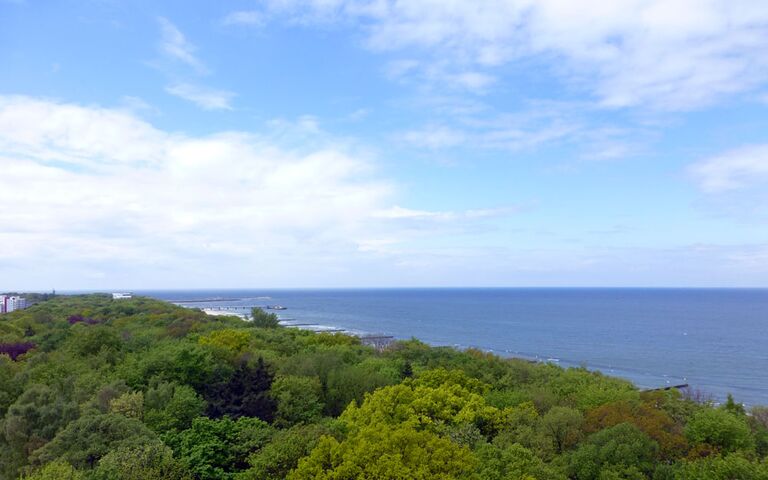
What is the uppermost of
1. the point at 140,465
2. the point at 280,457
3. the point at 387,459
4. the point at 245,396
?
the point at 387,459

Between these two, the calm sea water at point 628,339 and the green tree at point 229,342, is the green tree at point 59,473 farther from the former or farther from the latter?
the calm sea water at point 628,339

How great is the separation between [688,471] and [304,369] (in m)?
23.2

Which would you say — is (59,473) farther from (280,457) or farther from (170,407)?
(280,457)

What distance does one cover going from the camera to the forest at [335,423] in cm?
1861

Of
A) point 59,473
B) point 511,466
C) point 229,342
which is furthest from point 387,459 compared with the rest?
point 229,342

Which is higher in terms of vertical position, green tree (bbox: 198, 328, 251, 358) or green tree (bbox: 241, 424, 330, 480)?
green tree (bbox: 198, 328, 251, 358)

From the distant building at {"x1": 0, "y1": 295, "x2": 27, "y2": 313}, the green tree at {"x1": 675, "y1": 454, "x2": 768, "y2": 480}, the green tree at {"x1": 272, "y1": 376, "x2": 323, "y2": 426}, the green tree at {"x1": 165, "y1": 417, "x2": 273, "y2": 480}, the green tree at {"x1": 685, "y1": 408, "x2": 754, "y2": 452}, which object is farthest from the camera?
the distant building at {"x1": 0, "y1": 295, "x2": 27, "y2": 313}

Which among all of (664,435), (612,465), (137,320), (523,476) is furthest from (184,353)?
(137,320)

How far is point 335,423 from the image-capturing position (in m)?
23.5

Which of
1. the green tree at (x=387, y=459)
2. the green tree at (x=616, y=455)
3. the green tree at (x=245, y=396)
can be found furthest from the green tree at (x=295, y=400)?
the green tree at (x=616, y=455)

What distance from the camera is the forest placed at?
18609mm

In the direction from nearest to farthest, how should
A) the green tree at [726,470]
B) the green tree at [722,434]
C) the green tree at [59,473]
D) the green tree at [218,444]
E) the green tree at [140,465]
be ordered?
the green tree at [59,473], the green tree at [726,470], the green tree at [140,465], the green tree at [218,444], the green tree at [722,434]

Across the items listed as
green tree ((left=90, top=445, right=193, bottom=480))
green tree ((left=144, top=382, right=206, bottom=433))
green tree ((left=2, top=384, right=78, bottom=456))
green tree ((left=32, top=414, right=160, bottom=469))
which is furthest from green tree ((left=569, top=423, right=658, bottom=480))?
green tree ((left=2, top=384, right=78, bottom=456))

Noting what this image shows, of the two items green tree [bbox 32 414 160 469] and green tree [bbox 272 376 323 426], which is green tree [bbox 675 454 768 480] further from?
green tree [bbox 32 414 160 469]
